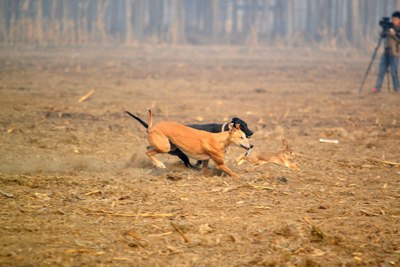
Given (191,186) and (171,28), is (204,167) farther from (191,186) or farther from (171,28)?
(171,28)

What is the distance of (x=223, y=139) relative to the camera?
928cm

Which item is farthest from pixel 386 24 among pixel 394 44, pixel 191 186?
pixel 191 186

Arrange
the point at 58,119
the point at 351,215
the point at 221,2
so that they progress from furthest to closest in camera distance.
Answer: the point at 221,2 < the point at 58,119 < the point at 351,215

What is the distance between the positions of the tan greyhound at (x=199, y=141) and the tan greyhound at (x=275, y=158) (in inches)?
27.5

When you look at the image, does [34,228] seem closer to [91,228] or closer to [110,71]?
[91,228]

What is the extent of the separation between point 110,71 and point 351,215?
711 inches

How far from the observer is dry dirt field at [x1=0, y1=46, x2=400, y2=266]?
21.3 feet

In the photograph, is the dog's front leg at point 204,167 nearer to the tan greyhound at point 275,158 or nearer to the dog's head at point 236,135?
the dog's head at point 236,135

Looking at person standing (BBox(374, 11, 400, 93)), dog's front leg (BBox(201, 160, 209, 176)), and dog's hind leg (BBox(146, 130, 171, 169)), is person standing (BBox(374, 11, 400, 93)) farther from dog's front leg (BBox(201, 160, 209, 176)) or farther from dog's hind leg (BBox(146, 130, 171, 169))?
dog's hind leg (BBox(146, 130, 171, 169))

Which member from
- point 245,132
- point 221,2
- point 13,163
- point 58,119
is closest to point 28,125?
point 58,119

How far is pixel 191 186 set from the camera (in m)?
8.73

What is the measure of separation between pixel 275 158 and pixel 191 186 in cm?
174

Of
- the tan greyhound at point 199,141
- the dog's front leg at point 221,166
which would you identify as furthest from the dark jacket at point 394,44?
the dog's front leg at point 221,166

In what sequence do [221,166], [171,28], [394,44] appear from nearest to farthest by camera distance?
[221,166] < [394,44] < [171,28]
